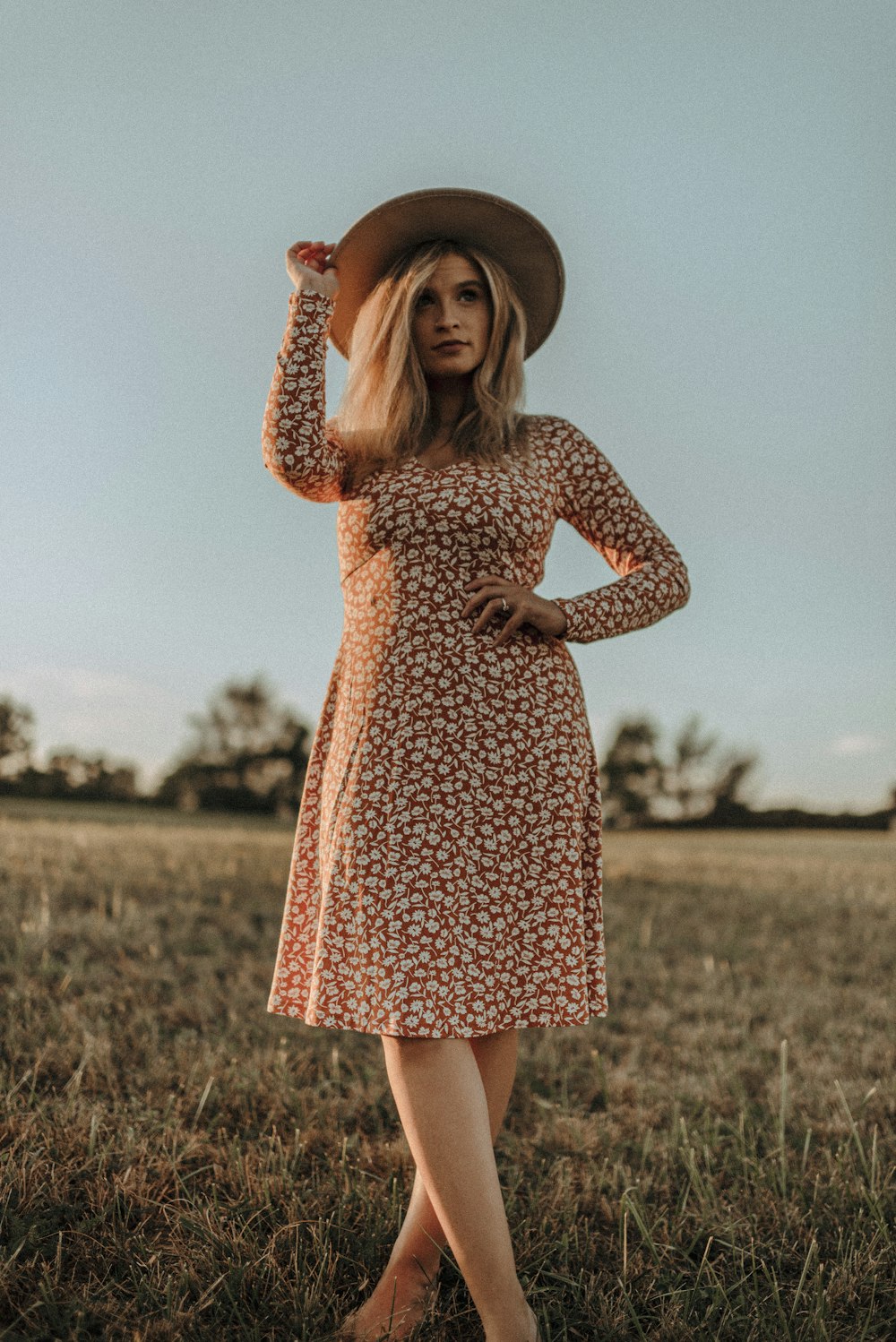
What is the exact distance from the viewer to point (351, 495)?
2.44 meters

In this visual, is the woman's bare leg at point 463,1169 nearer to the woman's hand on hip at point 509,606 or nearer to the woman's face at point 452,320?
the woman's hand on hip at point 509,606

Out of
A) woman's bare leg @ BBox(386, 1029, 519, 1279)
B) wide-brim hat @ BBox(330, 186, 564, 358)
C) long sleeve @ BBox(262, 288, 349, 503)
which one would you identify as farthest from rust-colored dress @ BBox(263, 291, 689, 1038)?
wide-brim hat @ BBox(330, 186, 564, 358)

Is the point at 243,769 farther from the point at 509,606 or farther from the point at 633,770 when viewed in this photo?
the point at 509,606

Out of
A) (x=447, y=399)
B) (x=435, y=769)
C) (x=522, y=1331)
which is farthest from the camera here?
(x=447, y=399)

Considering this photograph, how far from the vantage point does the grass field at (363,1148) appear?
7.52ft

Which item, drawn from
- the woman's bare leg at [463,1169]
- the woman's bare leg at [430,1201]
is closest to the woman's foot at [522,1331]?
the woman's bare leg at [463,1169]

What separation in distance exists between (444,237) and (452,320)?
295mm

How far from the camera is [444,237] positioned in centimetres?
263

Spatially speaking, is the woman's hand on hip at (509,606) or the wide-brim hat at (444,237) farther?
the wide-brim hat at (444,237)

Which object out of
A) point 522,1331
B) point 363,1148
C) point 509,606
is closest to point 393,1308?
point 522,1331

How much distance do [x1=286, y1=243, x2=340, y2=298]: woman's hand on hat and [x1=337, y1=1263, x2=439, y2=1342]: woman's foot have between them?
217cm

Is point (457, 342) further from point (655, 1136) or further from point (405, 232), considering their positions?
point (655, 1136)

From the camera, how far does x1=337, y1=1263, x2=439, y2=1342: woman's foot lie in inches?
85.3

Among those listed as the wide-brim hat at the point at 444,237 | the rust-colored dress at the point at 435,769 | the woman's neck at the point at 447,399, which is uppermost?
the wide-brim hat at the point at 444,237
